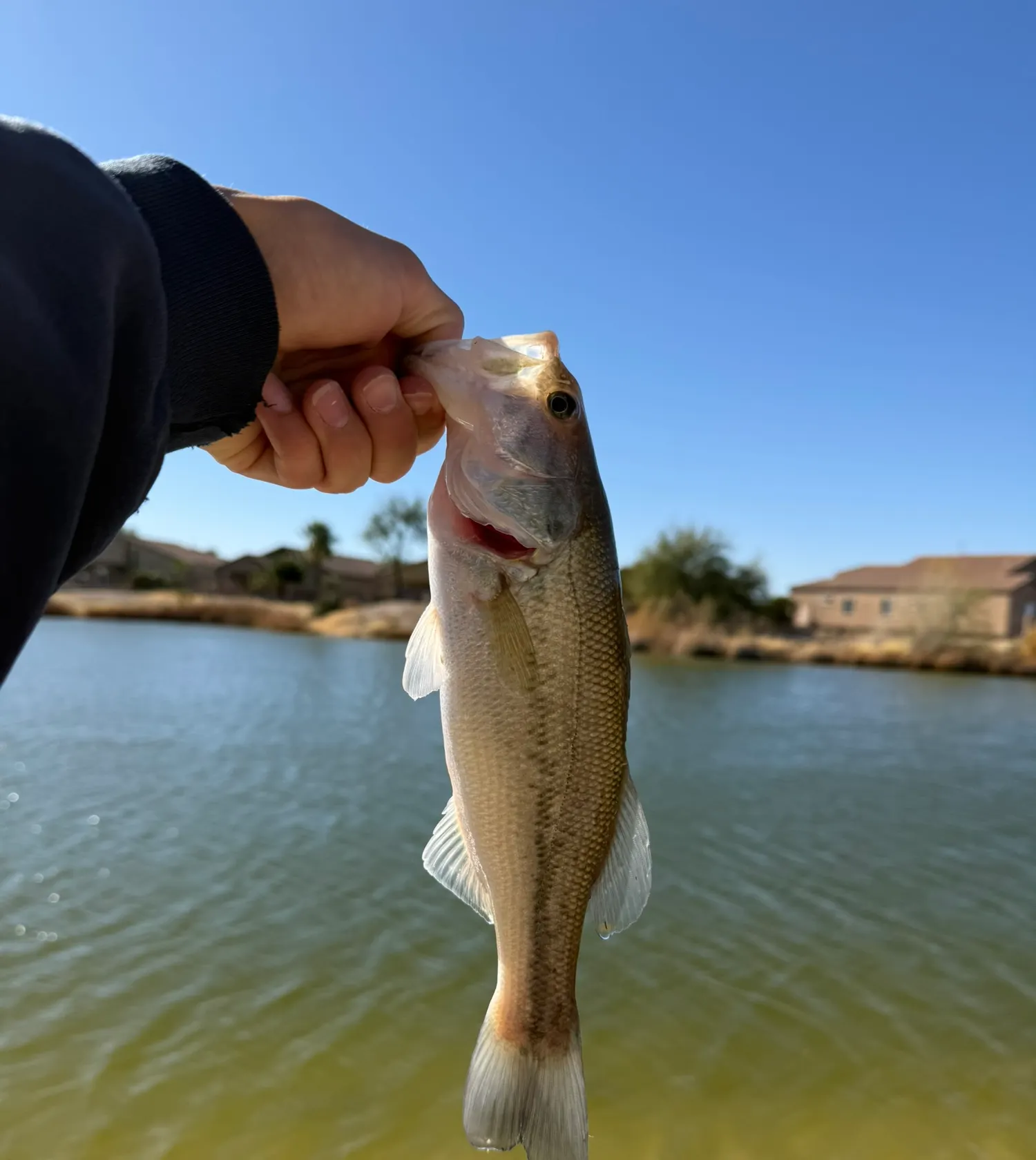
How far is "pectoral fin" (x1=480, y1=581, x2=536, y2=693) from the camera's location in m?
2.19

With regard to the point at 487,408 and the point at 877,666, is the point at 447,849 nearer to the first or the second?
the point at 487,408

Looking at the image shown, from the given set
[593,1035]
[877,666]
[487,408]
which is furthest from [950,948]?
[877,666]

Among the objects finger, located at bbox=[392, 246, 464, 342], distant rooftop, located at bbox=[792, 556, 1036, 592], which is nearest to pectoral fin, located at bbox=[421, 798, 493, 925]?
finger, located at bbox=[392, 246, 464, 342]

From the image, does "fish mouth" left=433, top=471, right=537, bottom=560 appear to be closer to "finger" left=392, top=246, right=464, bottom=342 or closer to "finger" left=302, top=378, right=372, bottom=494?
"finger" left=302, top=378, right=372, bottom=494

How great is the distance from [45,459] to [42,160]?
1.36ft

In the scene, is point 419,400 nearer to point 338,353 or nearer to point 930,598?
point 338,353

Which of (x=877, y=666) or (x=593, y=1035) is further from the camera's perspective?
(x=877, y=666)

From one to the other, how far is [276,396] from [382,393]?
304 millimetres

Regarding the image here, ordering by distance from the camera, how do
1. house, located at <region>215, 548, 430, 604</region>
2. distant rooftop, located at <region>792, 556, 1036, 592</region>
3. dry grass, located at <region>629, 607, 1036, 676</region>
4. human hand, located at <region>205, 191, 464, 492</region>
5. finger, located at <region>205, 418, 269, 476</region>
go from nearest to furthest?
human hand, located at <region>205, 191, 464, 492</region>
finger, located at <region>205, 418, 269, 476</region>
dry grass, located at <region>629, 607, 1036, 676</region>
distant rooftop, located at <region>792, 556, 1036, 592</region>
house, located at <region>215, 548, 430, 604</region>

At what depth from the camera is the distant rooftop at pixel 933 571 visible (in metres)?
61.1

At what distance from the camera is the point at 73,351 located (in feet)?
3.47

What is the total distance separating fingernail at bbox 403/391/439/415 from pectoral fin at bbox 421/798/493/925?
1143 millimetres

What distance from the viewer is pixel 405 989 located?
6965 millimetres

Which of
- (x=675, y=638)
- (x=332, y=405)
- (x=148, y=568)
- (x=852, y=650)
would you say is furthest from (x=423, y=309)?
(x=148, y=568)
